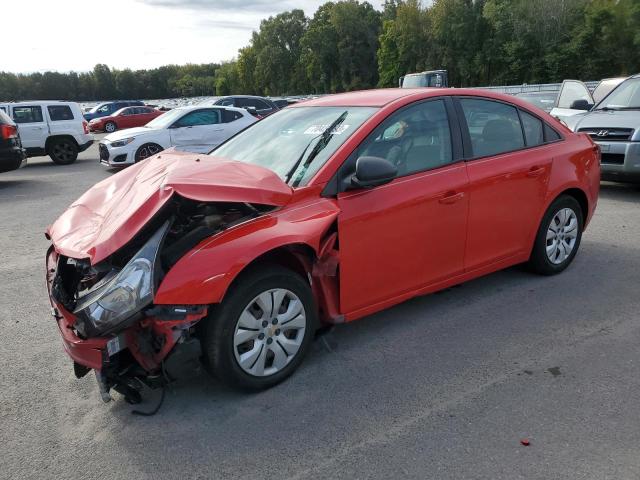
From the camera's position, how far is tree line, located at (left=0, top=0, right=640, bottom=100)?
5522 cm

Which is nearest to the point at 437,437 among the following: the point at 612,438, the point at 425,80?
the point at 612,438

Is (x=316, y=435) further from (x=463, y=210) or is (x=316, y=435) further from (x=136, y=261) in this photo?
(x=463, y=210)

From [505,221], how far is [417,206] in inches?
39.9

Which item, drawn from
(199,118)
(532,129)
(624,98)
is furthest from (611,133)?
(199,118)

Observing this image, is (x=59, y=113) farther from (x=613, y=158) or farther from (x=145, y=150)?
(x=613, y=158)

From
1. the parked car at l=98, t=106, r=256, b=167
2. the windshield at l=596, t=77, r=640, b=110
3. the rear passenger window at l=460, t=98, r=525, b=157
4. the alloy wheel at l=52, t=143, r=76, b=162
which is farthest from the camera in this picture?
the alloy wheel at l=52, t=143, r=76, b=162

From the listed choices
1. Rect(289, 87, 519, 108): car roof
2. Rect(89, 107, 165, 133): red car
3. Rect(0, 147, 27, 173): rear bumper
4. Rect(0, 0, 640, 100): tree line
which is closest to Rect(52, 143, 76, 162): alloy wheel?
Rect(0, 147, 27, 173): rear bumper

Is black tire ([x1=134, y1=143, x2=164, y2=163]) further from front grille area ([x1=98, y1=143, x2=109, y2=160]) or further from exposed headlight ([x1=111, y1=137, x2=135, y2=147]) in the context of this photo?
front grille area ([x1=98, y1=143, x2=109, y2=160])

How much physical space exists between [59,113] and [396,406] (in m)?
15.8

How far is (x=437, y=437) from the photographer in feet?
8.93

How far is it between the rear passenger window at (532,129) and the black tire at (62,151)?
14.7 metres

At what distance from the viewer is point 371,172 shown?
3.30m

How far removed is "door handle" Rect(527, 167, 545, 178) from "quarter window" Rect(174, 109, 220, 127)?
1098 centimetres

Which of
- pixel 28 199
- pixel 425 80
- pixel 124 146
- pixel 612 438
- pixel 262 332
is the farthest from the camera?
pixel 425 80
